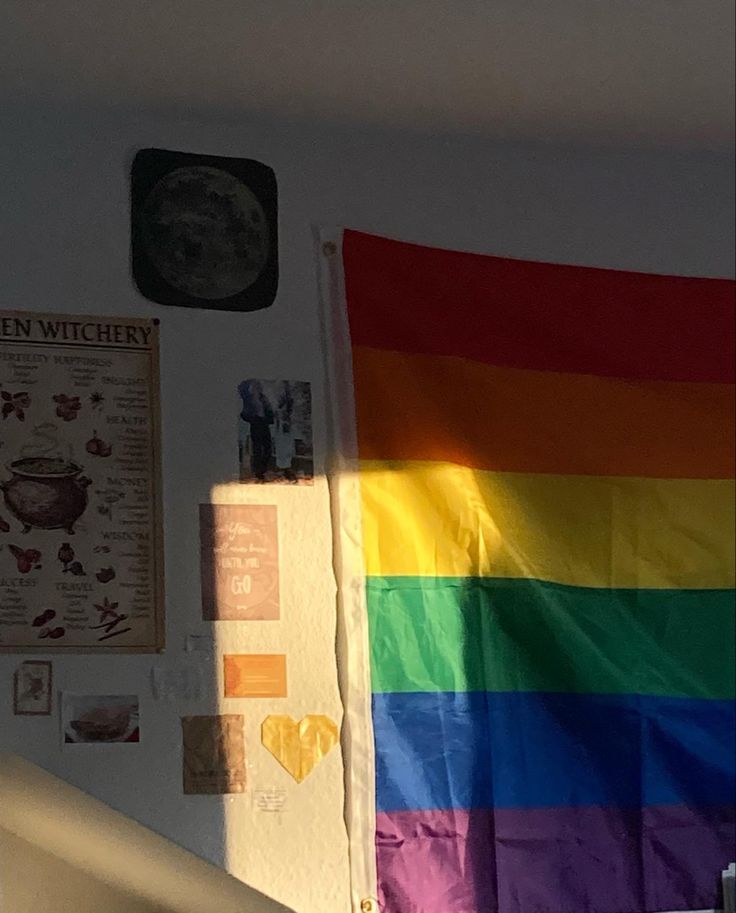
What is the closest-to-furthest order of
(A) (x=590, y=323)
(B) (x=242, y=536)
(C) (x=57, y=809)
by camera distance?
(C) (x=57, y=809) → (B) (x=242, y=536) → (A) (x=590, y=323)

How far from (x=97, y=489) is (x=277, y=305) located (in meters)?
0.40

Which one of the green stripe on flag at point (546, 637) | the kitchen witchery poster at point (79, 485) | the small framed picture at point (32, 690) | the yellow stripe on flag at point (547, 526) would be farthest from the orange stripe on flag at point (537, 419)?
the small framed picture at point (32, 690)

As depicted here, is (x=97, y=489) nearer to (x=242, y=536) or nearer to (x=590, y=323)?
(x=242, y=536)

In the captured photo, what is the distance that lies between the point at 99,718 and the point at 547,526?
740 millimetres

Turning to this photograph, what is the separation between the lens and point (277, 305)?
6.84ft

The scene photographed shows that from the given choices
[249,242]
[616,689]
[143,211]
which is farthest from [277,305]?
[616,689]

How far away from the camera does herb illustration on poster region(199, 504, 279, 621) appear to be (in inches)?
76.8

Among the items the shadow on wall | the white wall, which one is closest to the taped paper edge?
the white wall

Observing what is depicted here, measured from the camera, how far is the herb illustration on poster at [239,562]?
1.95 metres

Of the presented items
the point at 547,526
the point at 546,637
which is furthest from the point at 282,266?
the point at 546,637

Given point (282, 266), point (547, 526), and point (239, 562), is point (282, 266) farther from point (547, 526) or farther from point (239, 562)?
point (547, 526)

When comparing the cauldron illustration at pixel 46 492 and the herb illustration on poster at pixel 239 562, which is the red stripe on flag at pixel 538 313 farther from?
the cauldron illustration at pixel 46 492

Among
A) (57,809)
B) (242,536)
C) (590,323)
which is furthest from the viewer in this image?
(590,323)

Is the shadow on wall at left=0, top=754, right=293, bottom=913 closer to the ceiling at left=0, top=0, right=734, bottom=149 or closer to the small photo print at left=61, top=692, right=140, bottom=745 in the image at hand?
the small photo print at left=61, top=692, right=140, bottom=745
